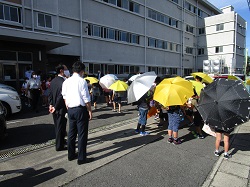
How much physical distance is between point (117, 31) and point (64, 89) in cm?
1805

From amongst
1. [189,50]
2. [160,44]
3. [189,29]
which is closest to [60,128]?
[160,44]

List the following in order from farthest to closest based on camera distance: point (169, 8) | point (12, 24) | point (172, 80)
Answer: point (169, 8) < point (12, 24) < point (172, 80)

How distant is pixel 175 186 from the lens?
3.13 metres

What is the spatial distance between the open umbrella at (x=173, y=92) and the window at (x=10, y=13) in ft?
43.7

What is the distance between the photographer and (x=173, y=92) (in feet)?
14.6

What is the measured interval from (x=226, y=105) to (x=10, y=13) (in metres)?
15.1

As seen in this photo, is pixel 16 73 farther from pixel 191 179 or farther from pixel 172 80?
pixel 191 179

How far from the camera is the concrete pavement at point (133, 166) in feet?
10.7

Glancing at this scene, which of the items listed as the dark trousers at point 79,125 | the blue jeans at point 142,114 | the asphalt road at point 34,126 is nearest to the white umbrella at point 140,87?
the blue jeans at point 142,114

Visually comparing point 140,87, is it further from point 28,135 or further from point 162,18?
point 162,18

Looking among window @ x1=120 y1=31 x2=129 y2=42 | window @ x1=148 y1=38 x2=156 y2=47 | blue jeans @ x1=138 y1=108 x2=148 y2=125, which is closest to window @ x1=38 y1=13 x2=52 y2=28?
window @ x1=120 y1=31 x2=129 y2=42

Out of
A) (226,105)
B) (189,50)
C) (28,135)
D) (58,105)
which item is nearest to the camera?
(226,105)

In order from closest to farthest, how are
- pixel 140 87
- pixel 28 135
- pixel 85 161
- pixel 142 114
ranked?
pixel 85 161, pixel 140 87, pixel 142 114, pixel 28 135

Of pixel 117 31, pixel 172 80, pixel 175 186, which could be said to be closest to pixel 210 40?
pixel 117 31
